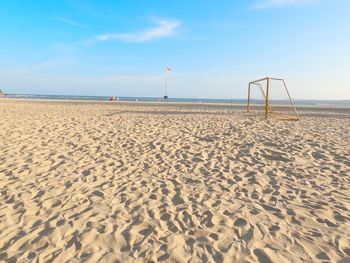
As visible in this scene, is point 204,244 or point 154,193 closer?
point 204,244

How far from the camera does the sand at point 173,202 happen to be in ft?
10.1

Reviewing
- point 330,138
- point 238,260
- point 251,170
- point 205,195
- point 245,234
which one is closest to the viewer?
point 238,260

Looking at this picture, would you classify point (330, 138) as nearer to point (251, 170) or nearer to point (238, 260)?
point (251, 170)

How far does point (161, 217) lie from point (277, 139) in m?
6.11

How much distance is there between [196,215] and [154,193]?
3.13 feet

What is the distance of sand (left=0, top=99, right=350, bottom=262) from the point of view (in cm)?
309

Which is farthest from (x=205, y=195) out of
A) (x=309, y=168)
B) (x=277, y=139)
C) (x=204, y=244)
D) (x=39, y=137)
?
(x=39, y=137)

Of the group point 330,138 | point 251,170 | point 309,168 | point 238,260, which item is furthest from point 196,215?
point 330,138

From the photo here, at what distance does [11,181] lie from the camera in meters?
5.01

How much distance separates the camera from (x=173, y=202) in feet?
14.0

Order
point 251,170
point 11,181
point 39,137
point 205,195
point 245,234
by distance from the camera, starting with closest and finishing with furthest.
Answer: point 245,234 → point 205,195 → point 11,181 → point 251,170 → point 39,137

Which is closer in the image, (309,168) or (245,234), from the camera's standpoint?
(245,234)

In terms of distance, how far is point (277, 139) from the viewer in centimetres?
891

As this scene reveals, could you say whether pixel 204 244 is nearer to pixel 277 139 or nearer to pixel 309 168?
pixel 309 168
